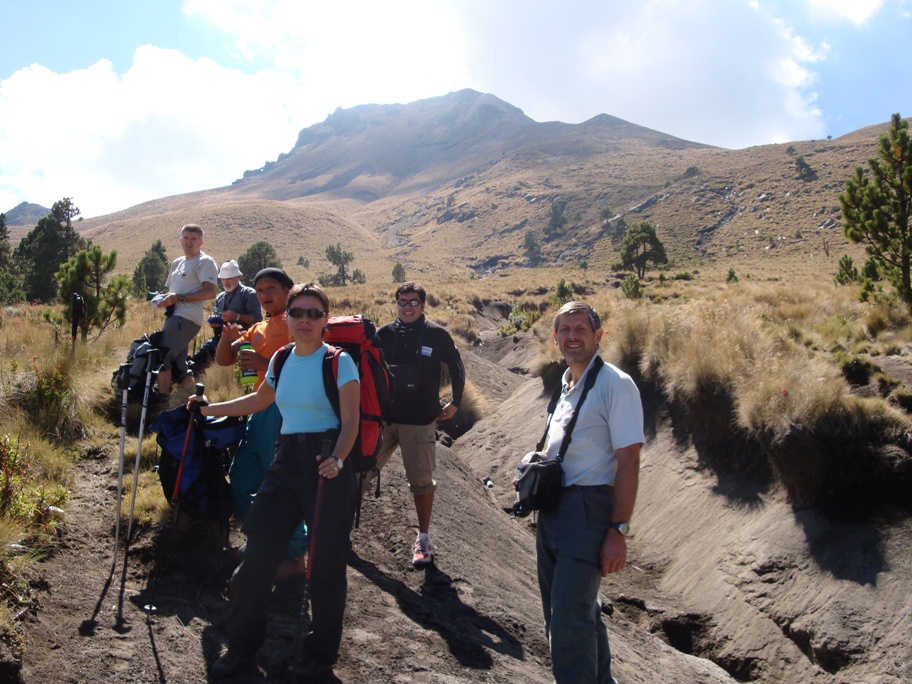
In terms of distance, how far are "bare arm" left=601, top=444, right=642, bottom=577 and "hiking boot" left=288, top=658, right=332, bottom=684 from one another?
158 cm

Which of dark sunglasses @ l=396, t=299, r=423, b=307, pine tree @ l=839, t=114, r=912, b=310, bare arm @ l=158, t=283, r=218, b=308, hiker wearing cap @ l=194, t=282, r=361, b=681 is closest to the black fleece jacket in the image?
dark sunglasses @ l=396, t=299, r=423, b=307

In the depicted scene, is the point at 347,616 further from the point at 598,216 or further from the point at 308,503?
the point at 598,216

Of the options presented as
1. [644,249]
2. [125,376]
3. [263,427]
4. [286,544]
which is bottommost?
[286,544]

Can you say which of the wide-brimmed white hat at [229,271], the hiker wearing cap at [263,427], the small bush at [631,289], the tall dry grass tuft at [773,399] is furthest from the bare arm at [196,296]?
the small bush at [631,289]

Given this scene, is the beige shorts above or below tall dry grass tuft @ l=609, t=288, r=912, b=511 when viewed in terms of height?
below

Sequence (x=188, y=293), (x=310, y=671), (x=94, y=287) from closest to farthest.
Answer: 1. (x=310, y=671)
2. (x=188, y=293)
3. (x=94, y=287)

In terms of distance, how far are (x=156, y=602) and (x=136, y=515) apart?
0.96m

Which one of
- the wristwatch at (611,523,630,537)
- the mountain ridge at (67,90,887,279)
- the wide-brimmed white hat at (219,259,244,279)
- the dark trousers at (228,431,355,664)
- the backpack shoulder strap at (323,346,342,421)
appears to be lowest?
the dark trousers at (228,431,355,664)

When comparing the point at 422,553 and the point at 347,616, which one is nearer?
the point at 347,616

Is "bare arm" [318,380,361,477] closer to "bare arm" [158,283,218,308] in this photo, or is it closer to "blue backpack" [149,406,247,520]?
"blue backpack" [149,406,247,520]

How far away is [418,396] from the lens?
5512mm

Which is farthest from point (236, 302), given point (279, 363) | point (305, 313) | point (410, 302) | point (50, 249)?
point (50, 249)

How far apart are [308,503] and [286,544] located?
0.24 metres

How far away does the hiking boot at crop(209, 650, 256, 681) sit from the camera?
3311mm
